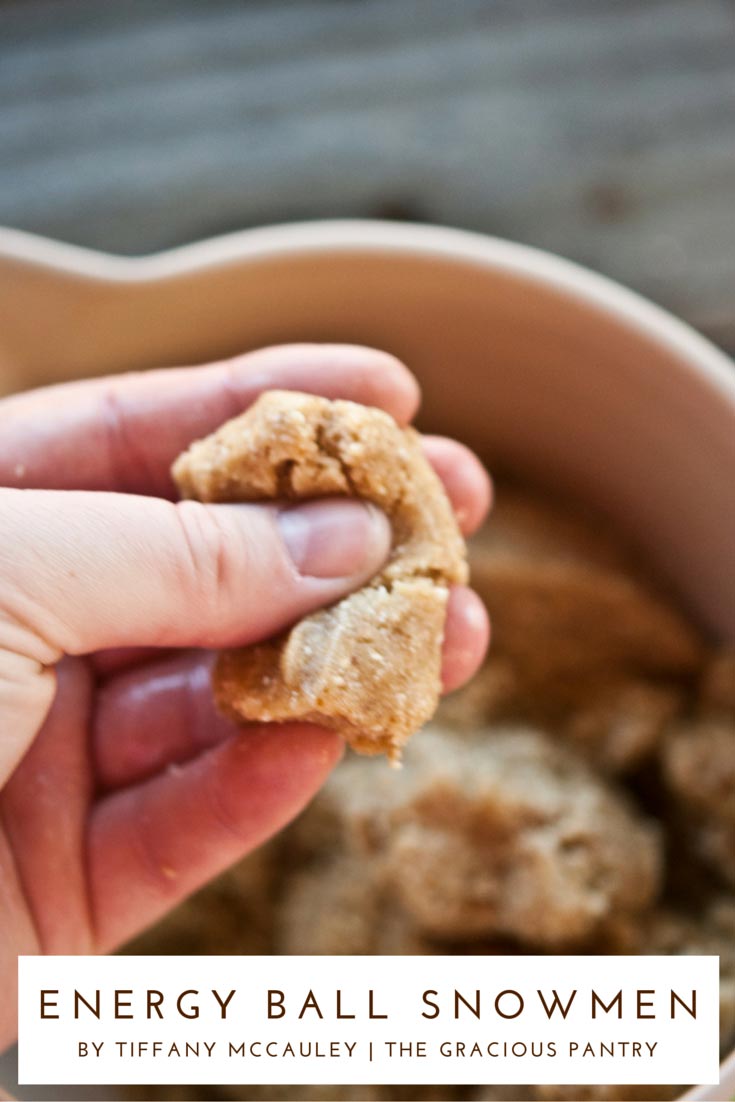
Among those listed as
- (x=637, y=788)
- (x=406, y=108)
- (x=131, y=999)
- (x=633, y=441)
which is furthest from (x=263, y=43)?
(x=131, y=999)

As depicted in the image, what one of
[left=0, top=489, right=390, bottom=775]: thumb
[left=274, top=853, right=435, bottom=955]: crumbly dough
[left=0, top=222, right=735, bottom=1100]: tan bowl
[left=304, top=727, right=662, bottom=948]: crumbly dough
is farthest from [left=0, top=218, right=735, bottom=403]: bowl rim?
[left=274, top=853, right=435, bottom=955]: crumbly dough

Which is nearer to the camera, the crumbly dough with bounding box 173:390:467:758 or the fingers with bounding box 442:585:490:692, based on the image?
the crumbly dough with bounding box 173:390:467:758

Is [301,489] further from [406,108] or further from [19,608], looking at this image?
[406,108]

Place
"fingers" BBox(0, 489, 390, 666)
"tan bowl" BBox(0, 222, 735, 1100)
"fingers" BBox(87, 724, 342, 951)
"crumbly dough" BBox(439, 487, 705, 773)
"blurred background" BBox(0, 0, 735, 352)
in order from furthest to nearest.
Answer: "blurred background" BBox(0, 0, 735, 352) < "crumbly dough" BBox(439, 487, 705, 773) < "tan bowl" BBox(0, 222, 735, 1100) < "fingers" BBox(87, 724, 342, 951) < "fingers" BBox(0, 489, 390, 666)

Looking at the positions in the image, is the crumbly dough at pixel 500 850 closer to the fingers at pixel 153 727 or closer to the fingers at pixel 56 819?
the fingers at pixel 153 727

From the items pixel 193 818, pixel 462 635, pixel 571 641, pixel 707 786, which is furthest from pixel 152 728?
pixel 707 786

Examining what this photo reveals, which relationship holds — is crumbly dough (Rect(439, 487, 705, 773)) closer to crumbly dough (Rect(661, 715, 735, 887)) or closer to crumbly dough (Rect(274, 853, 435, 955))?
crumbly dough (Rect(661, 715, 735, 887))

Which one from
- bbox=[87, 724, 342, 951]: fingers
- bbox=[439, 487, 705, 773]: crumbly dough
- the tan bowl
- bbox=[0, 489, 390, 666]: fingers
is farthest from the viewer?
bbox=[439, 487, 705, 773]: crumbly dough

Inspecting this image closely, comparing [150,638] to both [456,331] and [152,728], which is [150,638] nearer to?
[152,728]
